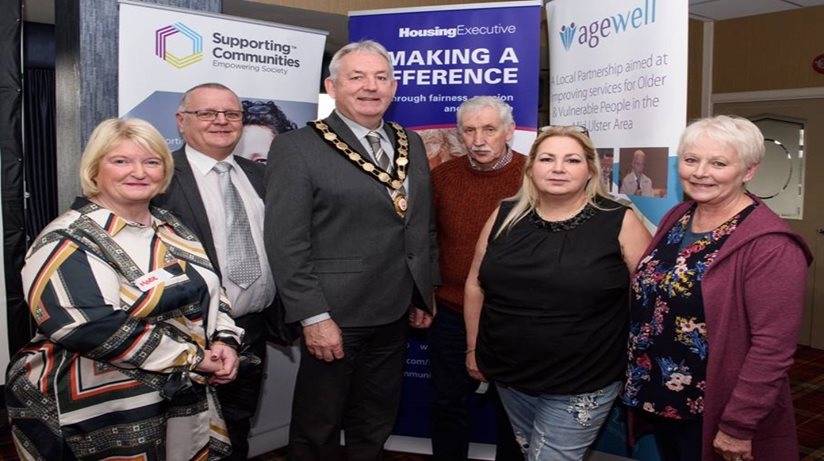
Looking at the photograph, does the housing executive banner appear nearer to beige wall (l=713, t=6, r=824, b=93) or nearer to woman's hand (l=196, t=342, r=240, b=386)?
woman's hand (l=196, t=342, r=240, b=386)

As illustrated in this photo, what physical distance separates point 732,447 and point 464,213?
123cm

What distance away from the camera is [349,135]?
2.10 metres

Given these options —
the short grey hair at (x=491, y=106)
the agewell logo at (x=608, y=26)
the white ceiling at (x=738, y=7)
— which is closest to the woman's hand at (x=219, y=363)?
the short grey hair at (x=491, y=106)

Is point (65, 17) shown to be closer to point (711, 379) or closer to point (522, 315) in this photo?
point (522, 315)

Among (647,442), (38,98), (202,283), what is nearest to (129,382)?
(202,283)

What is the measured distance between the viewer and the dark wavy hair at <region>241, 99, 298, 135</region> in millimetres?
2834

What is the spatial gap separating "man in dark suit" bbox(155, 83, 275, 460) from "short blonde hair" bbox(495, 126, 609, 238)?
0.86 m

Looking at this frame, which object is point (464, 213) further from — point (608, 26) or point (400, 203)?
point (608, 26)

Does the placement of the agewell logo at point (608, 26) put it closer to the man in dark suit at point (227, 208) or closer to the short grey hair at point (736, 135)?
the short grey hair at point (736, 135)

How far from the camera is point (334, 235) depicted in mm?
2006

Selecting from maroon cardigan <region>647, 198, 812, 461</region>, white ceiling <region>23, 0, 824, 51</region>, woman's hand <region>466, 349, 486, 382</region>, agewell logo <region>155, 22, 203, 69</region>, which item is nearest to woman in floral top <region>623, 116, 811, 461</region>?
maroon cardigan <region>647, 198, 812, 461</region>

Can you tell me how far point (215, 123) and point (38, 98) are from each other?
425 cm

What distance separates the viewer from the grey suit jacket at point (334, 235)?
6.38ft

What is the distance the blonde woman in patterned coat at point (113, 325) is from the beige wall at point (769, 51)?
5.54 meters
